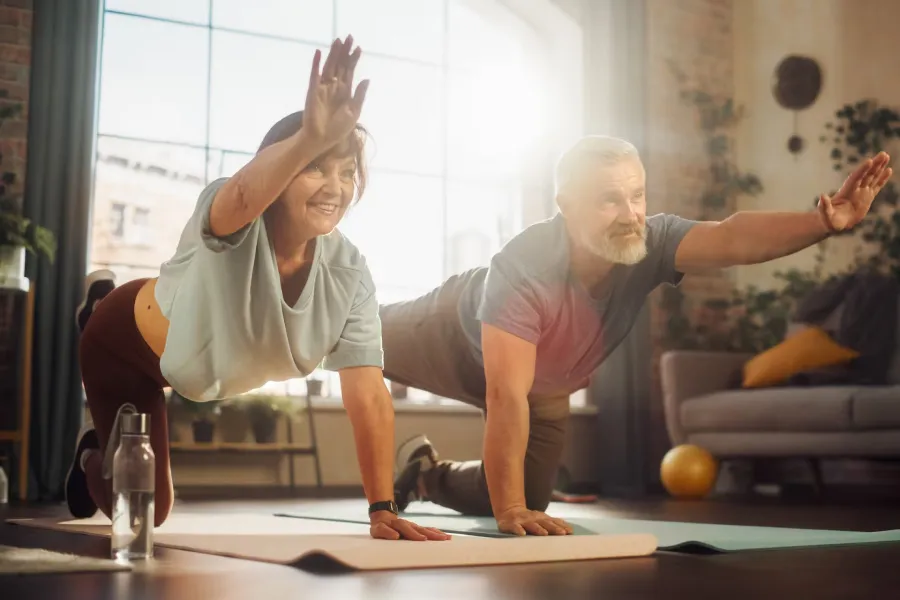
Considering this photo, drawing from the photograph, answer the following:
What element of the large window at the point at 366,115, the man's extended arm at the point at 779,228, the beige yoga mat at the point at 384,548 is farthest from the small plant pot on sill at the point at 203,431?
the man's extended arm at the point at 779,228

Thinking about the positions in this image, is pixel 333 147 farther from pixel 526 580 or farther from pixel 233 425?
pixel 233 425

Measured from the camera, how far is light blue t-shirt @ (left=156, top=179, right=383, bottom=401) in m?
1.68

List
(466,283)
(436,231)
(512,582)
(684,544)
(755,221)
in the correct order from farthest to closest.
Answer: (436,231) < (466,283) < (755,221) < (684,544) < (512,582)

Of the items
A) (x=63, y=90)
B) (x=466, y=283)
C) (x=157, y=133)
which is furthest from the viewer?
(x=157, y=133)

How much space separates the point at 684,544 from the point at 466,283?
42.4 inches

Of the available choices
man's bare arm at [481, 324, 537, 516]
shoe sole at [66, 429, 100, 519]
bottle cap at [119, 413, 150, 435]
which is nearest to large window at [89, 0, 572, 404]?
shoe sole at [66, 429, 100, 519]

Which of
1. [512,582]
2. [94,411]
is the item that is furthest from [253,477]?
[512,582]

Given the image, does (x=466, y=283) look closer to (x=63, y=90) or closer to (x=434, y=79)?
(x=63, y=90)

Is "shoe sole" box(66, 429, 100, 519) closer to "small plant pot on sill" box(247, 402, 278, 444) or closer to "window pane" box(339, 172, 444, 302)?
"small plant pot on sill" box(247, 402, 278, 444)

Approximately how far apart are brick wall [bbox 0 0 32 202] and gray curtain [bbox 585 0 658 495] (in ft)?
9.04

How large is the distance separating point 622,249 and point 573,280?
0.54 ft

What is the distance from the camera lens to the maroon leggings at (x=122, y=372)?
2.03m

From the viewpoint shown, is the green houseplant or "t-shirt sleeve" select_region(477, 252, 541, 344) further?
the green houseplant

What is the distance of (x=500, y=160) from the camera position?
5594 millimetres
